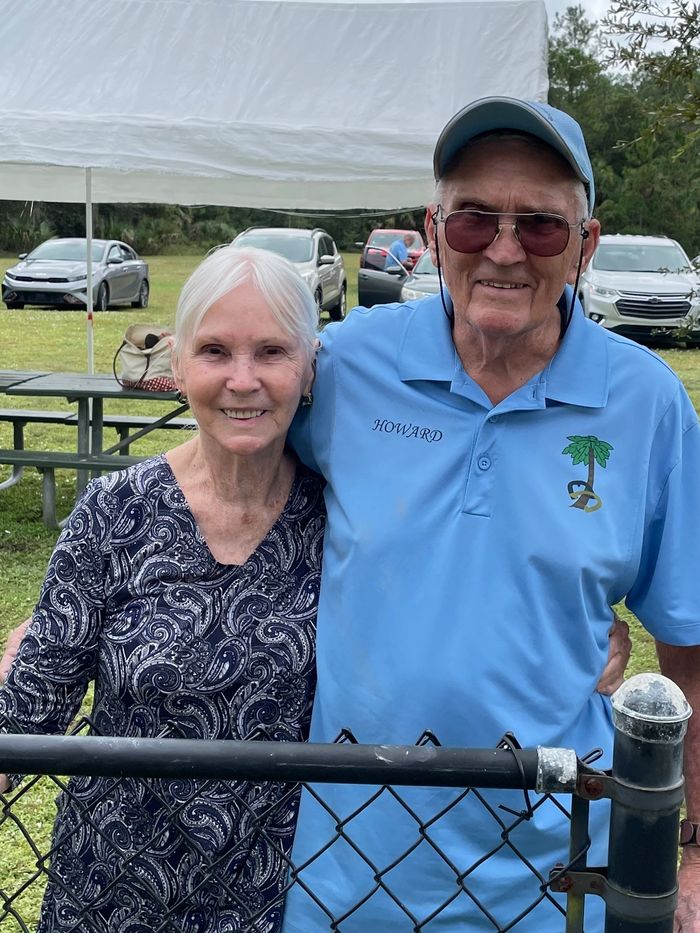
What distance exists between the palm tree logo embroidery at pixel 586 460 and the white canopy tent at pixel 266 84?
5.05 meters

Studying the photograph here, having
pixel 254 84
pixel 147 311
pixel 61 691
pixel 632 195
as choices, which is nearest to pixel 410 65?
pixel 254 84

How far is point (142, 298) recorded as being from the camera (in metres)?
21.8

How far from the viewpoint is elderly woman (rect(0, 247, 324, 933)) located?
165cm

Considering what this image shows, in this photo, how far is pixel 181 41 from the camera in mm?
6691

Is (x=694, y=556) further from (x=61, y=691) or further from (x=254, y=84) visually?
(x=254, y=84)

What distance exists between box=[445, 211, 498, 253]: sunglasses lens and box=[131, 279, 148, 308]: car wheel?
20636 millimetres

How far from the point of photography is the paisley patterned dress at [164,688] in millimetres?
1651

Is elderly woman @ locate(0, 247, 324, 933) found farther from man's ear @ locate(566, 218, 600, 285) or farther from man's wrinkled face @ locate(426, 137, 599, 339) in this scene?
man's ear @ locate(566, 218, 600, 285)

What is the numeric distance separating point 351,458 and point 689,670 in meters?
0.67

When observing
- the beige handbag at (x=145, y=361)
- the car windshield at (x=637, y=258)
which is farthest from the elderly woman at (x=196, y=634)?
the car windshield at (x=637, y=258)

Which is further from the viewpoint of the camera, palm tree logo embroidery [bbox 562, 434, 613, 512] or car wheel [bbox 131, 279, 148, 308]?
car wheel [bbox 131, 279, 148, 308]

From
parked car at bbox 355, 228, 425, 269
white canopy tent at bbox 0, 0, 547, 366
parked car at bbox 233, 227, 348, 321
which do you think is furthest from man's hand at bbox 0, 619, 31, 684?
parked car at bbox 355, 228, 425, 269

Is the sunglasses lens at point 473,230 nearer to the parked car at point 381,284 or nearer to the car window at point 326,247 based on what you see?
the parked car at point 381,284

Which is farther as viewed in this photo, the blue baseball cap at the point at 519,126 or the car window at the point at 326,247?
the car window at the point at 326,247
